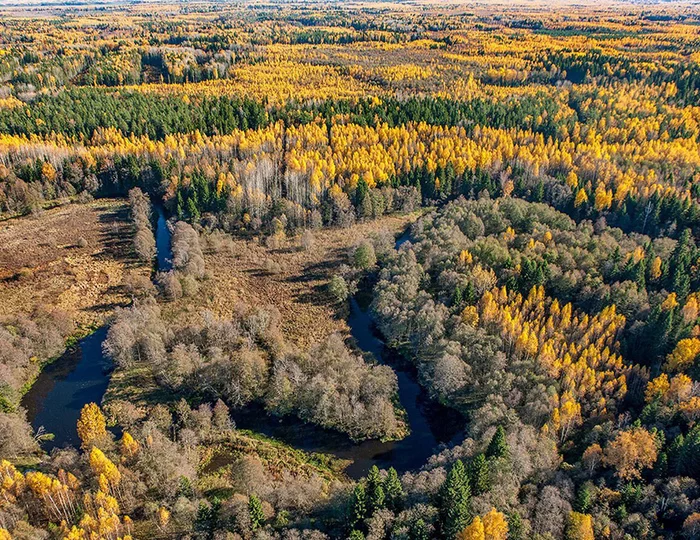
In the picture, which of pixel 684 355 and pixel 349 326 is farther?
pixel 349 326

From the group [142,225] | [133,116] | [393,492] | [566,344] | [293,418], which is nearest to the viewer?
[393,492]

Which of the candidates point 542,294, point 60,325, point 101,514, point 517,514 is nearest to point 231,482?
point 101,514

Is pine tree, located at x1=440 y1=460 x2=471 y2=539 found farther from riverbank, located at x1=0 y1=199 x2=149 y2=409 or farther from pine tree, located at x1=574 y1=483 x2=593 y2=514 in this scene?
riverbank, located at x1=0 y1=199 x2=149 y2=409

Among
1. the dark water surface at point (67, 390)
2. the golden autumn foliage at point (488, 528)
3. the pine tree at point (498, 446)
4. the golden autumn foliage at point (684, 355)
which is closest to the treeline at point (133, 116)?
the dark water surface at point (67, 390)

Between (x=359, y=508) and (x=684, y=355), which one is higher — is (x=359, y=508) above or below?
below

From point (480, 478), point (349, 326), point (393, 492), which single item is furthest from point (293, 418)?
point (480, 478)

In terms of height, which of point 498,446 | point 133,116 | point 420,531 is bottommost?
point 420,531

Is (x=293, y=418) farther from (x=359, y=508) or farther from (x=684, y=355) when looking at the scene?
(x=684, y=355)

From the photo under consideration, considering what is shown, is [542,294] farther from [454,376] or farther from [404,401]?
[404,401]
